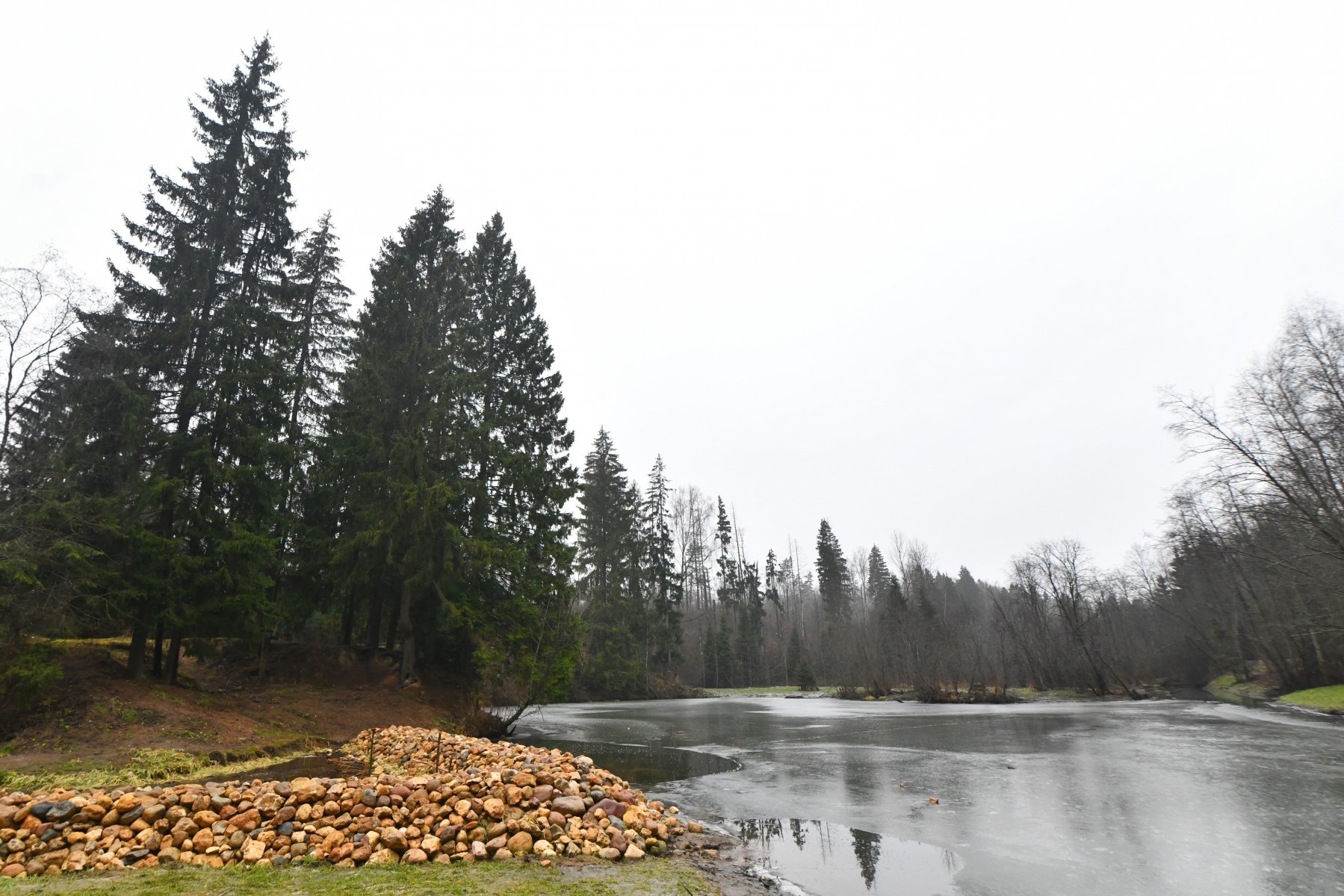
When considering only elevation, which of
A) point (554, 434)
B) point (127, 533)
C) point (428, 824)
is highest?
point (554, 434)

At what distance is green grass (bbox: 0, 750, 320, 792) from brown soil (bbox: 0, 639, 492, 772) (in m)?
0.17

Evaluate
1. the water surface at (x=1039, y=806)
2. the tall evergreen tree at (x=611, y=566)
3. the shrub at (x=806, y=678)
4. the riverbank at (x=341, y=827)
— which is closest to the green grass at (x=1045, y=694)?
the shrub at (x=806, y=678)

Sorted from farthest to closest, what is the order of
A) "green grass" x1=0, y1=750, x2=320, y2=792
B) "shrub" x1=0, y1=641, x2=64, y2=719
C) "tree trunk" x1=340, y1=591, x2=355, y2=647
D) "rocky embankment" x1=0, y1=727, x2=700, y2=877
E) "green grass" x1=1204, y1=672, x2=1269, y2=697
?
"green grass" x1=1204, y1=672, x2=1269, y2=697, "tree trunk" x1=340, y1=591, x2=355, y2=647, "shrub" x1=0, y1=641, x2=64, y2=719, "green grass" x1=0, y1=750, x2=320, y2=792, "rocky embankment" x1=0, y1=727, x2=700, y2=877

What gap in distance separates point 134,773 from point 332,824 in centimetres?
508

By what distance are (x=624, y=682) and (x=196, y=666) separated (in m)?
27.4

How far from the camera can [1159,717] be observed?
21344 millimetres

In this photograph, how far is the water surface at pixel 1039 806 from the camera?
226 inches

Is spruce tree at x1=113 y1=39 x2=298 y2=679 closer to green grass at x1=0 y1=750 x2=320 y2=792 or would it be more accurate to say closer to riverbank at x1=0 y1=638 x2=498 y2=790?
riverbank at x1=0 y1=638 x2=498 y2=790

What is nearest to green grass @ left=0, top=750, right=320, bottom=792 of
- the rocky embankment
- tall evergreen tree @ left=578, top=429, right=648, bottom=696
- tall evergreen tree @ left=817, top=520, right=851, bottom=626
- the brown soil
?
the brown soil

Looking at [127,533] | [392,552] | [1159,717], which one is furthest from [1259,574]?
[127,533]

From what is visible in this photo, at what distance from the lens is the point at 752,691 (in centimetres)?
5069

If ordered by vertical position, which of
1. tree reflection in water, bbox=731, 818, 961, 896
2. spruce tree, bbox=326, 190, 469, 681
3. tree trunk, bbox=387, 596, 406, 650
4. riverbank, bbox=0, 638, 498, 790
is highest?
spruce tree, bbox=326, 190, 469, 681

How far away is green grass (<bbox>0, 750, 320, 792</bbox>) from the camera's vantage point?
8023mm

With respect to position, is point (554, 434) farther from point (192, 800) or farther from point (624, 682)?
point (624, 682)
